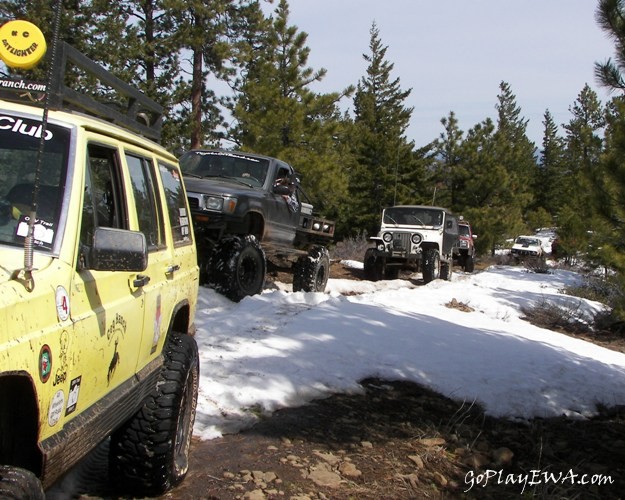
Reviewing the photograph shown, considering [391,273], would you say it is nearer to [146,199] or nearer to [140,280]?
[146,199]

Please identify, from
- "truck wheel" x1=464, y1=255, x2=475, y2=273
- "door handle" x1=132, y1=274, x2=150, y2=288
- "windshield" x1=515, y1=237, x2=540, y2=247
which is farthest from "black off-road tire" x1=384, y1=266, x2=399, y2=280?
"windshield" x1=515, y1=237, x2=540, y2=247

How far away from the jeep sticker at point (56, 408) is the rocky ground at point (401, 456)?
45.9 inches

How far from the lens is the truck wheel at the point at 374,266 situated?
1595cm

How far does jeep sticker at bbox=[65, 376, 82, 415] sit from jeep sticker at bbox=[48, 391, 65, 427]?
0.16 ft

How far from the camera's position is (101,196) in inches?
109

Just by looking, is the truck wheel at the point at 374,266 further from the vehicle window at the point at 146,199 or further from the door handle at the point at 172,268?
the vehicle window at the point at 146,199

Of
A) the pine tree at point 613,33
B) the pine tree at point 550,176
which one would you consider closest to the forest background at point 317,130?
the pine tree at point 613,33

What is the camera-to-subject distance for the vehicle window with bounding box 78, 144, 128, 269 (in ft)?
8.18

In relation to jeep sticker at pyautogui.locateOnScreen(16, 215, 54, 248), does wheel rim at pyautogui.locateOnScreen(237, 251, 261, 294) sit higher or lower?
lower

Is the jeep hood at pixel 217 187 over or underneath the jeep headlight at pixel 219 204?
over

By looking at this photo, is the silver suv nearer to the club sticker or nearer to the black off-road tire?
the black off-road tire

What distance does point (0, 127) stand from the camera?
7.95 ft

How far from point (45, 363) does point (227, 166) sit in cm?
754

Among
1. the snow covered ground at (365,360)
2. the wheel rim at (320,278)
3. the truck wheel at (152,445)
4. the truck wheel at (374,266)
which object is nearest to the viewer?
the truck wheel at (152,445)
